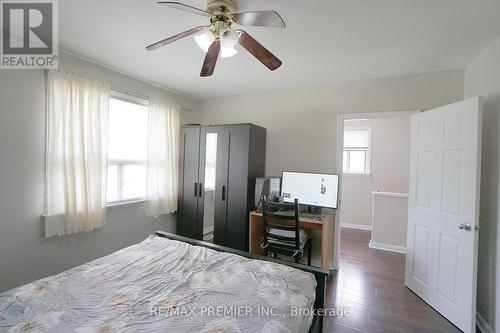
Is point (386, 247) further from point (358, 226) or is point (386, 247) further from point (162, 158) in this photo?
point (162, 158)

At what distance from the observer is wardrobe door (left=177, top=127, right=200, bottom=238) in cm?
343

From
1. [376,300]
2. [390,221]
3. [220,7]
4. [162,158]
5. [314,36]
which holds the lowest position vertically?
[376,300]

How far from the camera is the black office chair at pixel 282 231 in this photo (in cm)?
243

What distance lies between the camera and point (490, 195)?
1.92 meters

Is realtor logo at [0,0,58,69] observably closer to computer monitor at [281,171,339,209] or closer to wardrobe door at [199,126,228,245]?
wardrobe door at [199,126,228,245]

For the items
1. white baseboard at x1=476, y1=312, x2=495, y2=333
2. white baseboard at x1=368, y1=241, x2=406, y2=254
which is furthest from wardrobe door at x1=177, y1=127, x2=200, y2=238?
white baseboard at x1=476, y1=312, x2=495, y2=333

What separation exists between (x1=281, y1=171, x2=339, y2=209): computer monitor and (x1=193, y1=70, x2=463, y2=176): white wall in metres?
0.27

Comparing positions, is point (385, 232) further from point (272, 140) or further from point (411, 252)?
point (272, 140)

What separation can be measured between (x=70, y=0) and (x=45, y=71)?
0.97 metres

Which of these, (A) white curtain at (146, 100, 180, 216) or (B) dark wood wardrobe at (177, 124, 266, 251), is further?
(A) white curtain at (146, 100, 180, 216)

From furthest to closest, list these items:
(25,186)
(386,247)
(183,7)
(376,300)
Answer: (386,247) → (376,300) → (25,186) → (183,7)

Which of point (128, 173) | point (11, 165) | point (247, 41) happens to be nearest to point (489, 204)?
point (247, 41)

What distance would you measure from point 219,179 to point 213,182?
0.38 feet

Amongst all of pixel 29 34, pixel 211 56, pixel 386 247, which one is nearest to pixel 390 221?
pixel 386 247
